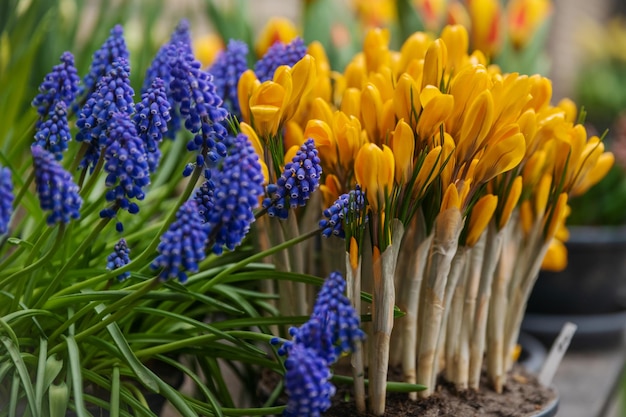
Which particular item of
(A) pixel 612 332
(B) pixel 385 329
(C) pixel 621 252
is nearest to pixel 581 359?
(A) pixel 612 332

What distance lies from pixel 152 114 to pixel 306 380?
0.22 m

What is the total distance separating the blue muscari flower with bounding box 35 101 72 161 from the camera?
561mm

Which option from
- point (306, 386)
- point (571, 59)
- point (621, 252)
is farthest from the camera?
point (571, 59)

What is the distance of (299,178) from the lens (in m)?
0.54

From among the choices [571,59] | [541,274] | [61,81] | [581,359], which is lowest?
Result: [581,359]

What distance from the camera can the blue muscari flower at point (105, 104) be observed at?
1.78ft

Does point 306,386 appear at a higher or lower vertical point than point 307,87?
lower

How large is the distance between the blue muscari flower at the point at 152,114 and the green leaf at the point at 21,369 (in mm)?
162

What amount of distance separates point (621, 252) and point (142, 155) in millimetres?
948

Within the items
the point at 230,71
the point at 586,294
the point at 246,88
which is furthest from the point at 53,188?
the point at 586,294

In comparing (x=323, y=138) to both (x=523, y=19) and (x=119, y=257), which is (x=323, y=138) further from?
(x=523, y=19)

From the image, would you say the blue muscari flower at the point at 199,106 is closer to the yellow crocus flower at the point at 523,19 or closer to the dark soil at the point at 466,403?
the dark soil at the point at 466,403

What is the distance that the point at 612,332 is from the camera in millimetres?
1252

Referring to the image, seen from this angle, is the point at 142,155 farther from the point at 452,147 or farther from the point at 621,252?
the point at 621,252
